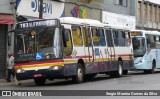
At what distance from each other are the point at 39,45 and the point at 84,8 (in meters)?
17.2

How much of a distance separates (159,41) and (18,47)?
17.4 metres

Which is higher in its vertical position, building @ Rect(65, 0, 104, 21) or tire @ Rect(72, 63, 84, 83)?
building @ Rect(65, 0, 104, 21)

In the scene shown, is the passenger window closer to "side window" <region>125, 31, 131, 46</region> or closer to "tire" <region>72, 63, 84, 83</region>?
"tire" <region>72, 63, 84, 83</region>

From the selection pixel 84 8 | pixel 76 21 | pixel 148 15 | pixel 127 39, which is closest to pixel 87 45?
pixel 76 21

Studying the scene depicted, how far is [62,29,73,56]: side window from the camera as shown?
73.4 ft

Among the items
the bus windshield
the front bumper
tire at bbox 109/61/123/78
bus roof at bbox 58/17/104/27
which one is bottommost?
tire at bbox 109/61/123/78

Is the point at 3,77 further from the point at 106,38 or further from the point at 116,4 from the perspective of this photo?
the point at 116,4

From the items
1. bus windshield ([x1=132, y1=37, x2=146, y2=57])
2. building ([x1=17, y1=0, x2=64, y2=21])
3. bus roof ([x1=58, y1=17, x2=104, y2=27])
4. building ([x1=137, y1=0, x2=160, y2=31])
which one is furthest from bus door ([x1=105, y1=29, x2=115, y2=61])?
building ([x1=137, y1=0, x2=160, y2=31])

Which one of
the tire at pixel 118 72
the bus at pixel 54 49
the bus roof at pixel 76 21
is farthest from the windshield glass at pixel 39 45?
the tire at pixel 118 72

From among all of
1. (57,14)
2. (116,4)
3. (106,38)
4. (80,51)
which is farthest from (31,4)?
(116,4)

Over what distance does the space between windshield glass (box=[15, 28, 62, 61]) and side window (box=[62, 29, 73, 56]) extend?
337 mm

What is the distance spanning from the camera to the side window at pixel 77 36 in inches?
925

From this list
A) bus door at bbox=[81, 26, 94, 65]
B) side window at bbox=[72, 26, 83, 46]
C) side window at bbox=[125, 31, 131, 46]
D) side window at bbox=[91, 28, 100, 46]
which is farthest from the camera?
side window at bbox=[125, 31, 131, 46]

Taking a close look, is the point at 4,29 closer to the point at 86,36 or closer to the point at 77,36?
the point at 86,36
